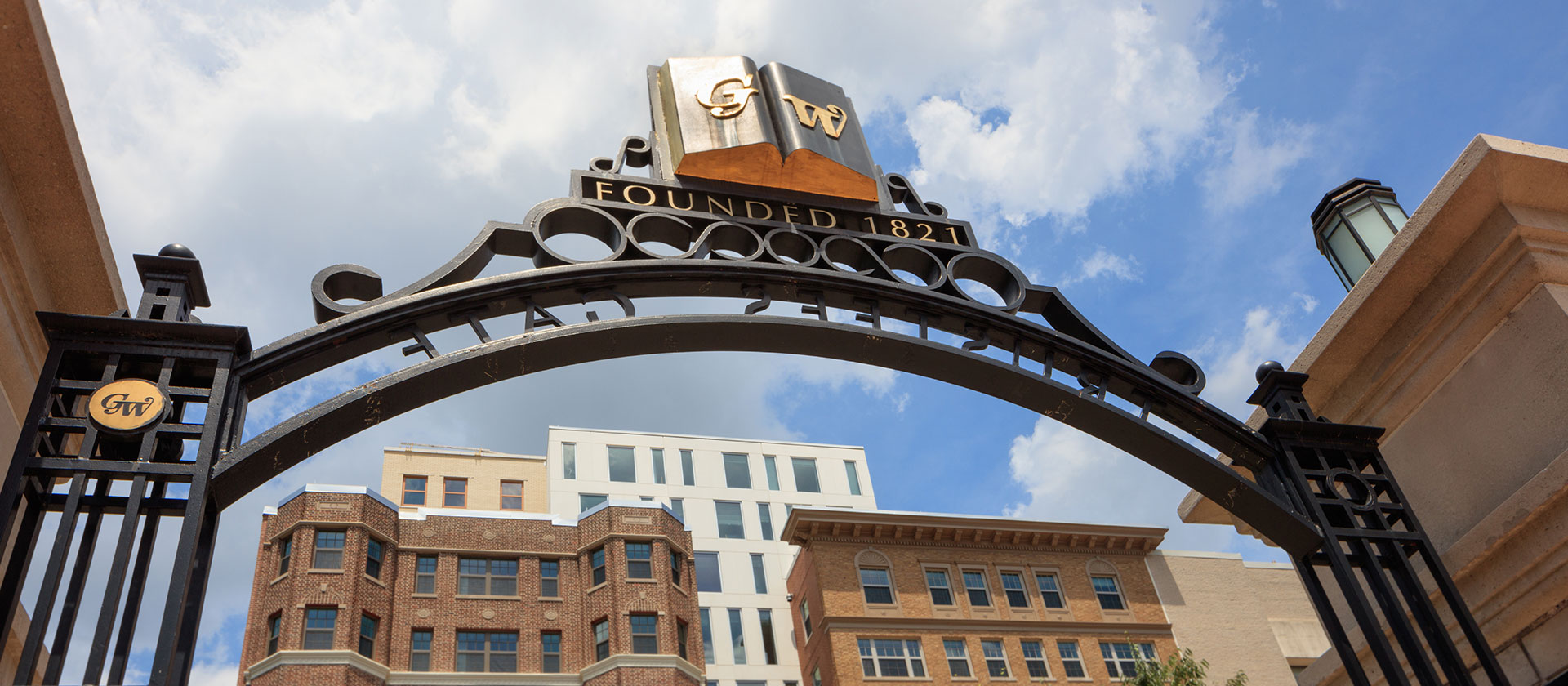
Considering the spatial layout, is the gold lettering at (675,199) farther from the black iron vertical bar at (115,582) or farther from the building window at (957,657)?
the building window at (957,657)

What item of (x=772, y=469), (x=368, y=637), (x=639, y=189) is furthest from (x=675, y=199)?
(x=772, y=469)

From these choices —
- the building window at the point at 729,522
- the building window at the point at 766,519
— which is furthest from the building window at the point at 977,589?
the building window at the point at 729,522

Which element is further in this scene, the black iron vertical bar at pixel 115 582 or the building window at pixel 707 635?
the building window at pixel 707 635

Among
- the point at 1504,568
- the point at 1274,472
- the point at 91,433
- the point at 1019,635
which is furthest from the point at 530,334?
the point at 1019,635

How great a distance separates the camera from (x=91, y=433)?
382 cm

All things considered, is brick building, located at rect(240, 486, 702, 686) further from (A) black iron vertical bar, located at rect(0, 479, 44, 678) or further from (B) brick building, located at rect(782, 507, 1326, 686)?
(A) black iron vertical bar, located at rect(0, 479, 44, 678)

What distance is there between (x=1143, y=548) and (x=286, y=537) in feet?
101

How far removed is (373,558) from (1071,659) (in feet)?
79.3

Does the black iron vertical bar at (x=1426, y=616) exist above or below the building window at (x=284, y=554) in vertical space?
below

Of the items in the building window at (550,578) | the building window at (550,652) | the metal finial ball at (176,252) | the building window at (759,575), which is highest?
the building window at (759,575)

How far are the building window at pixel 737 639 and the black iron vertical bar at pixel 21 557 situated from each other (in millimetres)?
45173

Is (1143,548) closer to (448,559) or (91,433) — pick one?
(448,559)

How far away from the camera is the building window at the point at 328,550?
3516cm

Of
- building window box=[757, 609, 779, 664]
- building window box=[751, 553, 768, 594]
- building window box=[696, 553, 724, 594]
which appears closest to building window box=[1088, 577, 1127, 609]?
building window box=[757, 609, 779, 664]
